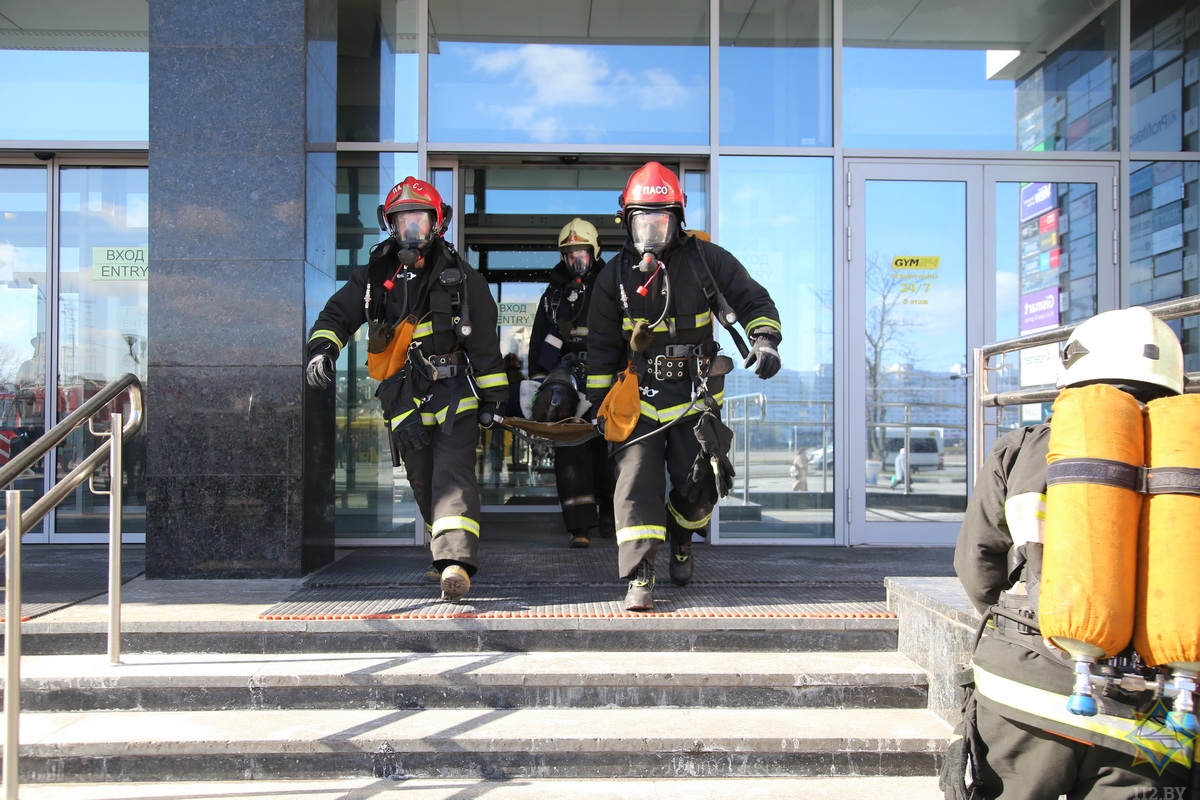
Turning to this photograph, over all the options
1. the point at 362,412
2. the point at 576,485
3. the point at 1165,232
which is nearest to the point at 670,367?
the point at 576,485

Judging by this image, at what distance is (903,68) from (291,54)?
431 centimetres

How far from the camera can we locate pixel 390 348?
4.93 meters

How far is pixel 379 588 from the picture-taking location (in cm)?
506

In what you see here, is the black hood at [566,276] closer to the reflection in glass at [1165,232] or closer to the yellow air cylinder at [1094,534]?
the reflection in glass at [1165,232]

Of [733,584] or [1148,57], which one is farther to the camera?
[1148,57]

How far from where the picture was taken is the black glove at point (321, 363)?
4629mm

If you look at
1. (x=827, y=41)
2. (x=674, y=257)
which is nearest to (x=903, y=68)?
(x=827, y=41)

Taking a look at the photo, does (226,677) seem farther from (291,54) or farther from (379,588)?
(291,54)

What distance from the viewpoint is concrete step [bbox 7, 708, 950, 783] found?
354 centimetres

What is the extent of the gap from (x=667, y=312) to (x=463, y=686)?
2102 mm

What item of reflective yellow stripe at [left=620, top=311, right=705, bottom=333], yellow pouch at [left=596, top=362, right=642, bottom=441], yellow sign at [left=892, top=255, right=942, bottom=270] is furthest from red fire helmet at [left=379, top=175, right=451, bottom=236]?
yellow sign at [left=892, top=255, right=942, bottom=270]

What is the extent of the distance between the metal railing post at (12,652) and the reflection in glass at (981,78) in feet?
18.8

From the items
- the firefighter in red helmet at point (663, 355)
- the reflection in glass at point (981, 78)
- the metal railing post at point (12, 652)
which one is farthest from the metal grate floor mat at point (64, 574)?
the reflection in glass at point (981, 78)

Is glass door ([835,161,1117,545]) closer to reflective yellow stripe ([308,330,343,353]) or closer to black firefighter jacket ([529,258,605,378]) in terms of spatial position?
black firefighter jacket ([529,258,605,378])
